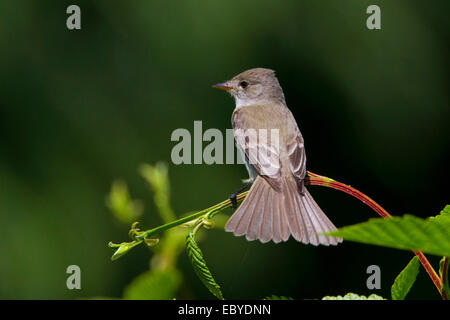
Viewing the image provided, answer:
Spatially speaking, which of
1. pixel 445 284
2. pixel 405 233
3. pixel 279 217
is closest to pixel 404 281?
pixel 445 284

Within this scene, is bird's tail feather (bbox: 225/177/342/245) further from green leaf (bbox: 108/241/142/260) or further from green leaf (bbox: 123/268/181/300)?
green leaf (bbox: 108/241/142/260)

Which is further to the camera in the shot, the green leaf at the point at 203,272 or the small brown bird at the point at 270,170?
the small brown bird at the point at 270,170

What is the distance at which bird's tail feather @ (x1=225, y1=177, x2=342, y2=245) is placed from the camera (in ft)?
6.94

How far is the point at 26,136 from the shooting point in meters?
4.37

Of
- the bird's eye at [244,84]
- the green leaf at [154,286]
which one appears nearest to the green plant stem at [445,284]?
the green leaf at [154,286]

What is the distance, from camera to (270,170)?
109 inches

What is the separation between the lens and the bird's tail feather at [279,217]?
2.12 metres

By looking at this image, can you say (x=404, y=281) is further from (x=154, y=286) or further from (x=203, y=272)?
(x=154, y=286)

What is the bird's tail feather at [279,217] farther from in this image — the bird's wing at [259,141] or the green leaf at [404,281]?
the green leaf at [404,281]

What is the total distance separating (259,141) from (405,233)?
6.96ft

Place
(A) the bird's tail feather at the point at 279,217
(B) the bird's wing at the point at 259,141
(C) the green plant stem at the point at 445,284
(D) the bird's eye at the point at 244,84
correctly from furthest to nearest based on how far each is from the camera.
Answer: (D) the bird's eye at the point at 244,84 → (B) the bird's wing at the point at 259,141 → (A) the bird's tail feather at the point at 279,217 → (C) the green plant stem at the point at 445,284

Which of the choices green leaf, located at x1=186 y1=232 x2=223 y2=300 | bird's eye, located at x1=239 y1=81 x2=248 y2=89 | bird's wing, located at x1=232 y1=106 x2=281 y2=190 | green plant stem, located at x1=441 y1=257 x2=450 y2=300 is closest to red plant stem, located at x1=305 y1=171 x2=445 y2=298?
green plant stem, located at x1=441 y1=257 x2=450 y2=300

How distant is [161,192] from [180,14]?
2637mm
